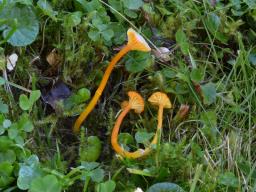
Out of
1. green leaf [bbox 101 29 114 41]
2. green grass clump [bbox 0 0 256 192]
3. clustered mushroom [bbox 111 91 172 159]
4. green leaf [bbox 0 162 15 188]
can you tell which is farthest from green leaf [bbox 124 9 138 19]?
green leaf [bbox 0 162 15 188]

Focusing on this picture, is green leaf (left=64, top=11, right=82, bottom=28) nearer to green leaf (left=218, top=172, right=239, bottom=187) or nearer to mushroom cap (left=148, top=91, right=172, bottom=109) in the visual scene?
mushroom cap (left=148, top=91, right=172, bottom=109)

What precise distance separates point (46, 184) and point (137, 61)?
64 centimetres

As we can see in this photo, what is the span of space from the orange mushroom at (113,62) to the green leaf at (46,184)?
350mm

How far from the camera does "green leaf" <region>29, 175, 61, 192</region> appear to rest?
164 centimetres

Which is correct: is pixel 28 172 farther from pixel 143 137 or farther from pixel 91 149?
pixel 143 137

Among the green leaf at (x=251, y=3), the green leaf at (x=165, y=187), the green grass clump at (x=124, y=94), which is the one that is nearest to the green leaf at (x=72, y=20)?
the green grass clump at (x=124, y=94)

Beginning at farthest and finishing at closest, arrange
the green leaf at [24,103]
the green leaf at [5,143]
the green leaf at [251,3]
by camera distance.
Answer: the green leaf at [251,3], the green leaf at [24,103], the green leaf at [5,143]

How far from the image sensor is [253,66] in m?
2.28

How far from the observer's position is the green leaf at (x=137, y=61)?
2.08m

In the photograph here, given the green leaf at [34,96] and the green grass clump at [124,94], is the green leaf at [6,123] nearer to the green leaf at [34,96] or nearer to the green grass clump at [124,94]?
the green grass clump at [124,94]

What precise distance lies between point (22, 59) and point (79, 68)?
0.67 ft

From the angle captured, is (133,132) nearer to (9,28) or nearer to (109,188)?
(109,188)

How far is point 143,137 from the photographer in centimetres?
193

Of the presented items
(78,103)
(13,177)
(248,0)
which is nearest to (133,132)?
(78,103)
